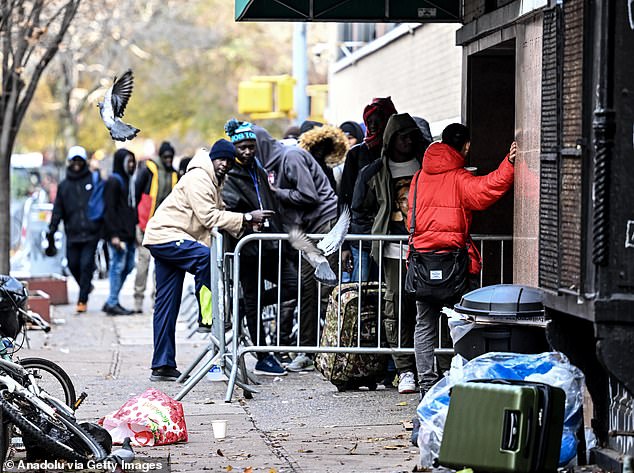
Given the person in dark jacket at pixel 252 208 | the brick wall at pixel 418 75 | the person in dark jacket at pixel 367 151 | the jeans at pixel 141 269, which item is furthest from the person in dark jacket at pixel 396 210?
A: the jeans at pixel 141 269

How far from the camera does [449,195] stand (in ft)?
29.4

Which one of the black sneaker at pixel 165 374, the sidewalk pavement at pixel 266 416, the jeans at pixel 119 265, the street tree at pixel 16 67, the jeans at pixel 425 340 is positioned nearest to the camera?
the sidewalk pavement at pixel 266 416

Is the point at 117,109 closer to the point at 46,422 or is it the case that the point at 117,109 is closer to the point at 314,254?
the point at 314,254

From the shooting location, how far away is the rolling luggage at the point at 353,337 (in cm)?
1012

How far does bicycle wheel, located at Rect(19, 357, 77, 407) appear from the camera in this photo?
8336mm

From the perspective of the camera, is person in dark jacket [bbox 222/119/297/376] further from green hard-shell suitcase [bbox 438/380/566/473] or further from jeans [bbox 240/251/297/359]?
green hard-shell suitcase [bbox 438/380/566/473]

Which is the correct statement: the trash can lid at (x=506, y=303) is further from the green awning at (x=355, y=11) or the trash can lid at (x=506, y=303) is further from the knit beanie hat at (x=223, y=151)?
the green awning at (x=355, y=11)

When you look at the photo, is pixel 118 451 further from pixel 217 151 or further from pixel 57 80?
pixel 57 80

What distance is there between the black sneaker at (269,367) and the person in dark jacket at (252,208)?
51mm

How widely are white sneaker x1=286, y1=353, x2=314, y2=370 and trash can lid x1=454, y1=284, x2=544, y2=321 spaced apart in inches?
167

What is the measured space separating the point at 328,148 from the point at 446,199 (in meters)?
3.72

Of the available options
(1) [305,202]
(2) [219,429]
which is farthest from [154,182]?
(2) [219,429]

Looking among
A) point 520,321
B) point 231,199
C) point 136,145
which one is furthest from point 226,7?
point 520,321

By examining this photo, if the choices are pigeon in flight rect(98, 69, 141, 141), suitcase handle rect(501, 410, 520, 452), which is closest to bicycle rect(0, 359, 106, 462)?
suitcase handle rect(501, 410, 520, 452)
